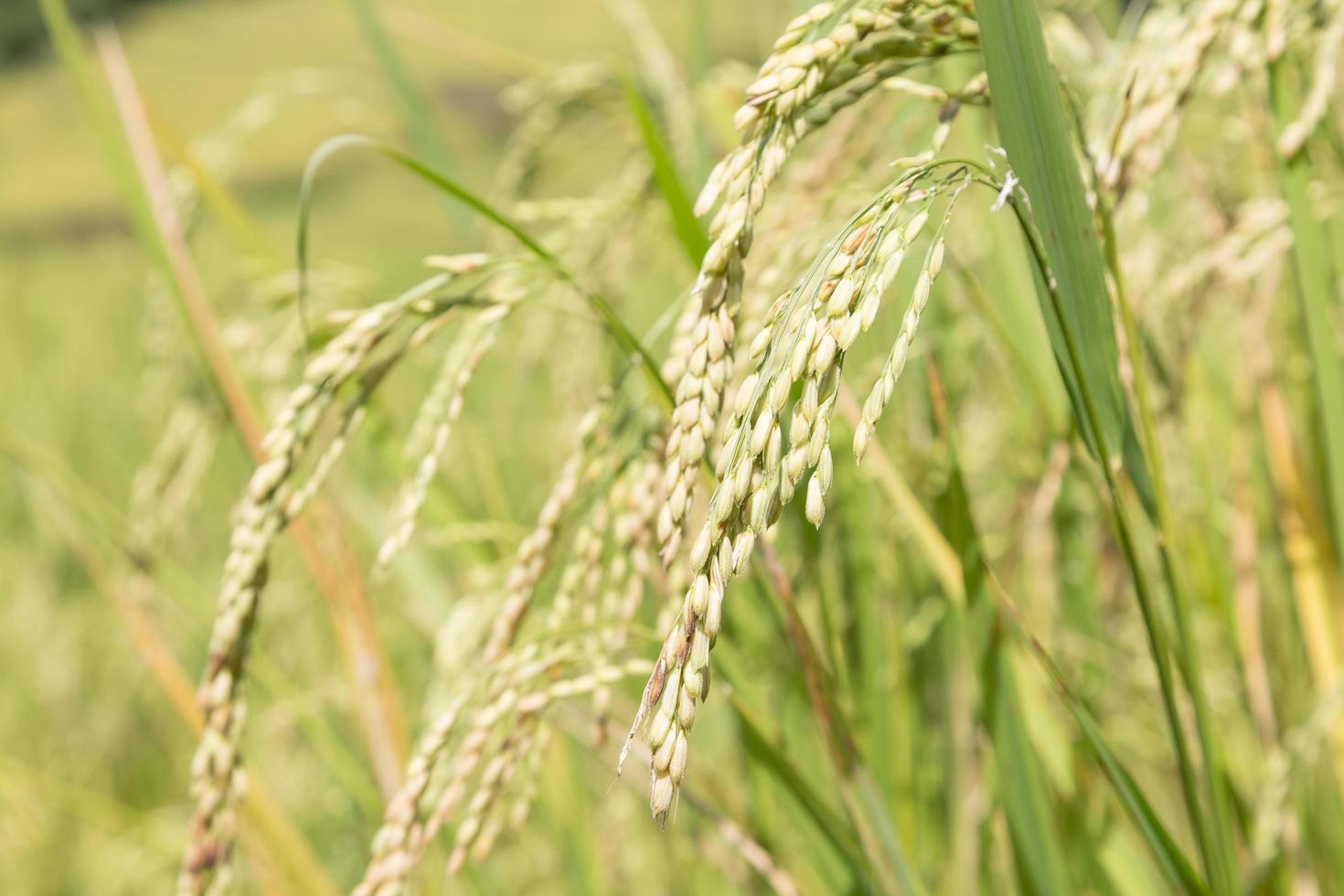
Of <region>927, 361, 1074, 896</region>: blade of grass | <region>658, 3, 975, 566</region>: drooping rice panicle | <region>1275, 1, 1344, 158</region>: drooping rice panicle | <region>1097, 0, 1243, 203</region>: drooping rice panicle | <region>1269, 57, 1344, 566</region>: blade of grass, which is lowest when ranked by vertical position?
<region>927, 361, 1074, 896</region>: blade of grass

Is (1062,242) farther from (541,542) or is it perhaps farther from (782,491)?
(541,542)

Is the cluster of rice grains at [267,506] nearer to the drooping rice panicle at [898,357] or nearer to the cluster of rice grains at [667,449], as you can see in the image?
the cluster of rice grains at [667,449]

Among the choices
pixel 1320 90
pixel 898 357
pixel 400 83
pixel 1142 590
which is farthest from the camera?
pixel 400 83

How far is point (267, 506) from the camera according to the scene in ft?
1.67

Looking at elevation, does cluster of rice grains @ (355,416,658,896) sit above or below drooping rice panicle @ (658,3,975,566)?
below

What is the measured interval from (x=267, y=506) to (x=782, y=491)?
289mm

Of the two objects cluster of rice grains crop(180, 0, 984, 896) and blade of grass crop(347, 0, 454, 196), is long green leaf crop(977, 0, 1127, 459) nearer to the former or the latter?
cluster of rice grains crop(180, 0, 984, 896)

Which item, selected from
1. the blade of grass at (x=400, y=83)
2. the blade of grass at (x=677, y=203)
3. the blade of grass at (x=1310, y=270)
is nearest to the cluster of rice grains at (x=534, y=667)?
the blade of grass at (x=677, y=203)

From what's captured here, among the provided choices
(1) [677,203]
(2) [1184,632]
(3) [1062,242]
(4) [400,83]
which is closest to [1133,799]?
(2) [1184,632]

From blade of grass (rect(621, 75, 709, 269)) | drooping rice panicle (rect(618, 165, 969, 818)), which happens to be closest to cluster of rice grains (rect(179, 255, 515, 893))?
blade of grass (rect(621, 75, 709, 269))

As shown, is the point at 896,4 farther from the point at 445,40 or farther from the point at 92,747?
the point at 92,747

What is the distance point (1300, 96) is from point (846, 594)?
506mm

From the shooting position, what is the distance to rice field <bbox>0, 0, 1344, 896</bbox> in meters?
0.43

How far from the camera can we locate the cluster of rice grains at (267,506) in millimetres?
503
